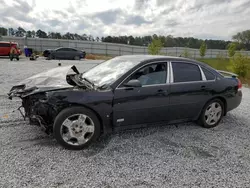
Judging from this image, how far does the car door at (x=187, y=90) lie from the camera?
3223 millimetres

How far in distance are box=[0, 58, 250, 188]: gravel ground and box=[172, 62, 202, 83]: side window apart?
107 centimetres

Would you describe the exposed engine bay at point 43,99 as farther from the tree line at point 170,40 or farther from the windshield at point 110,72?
the tree line at point 170,40

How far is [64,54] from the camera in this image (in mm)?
20109

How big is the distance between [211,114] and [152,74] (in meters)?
1.68

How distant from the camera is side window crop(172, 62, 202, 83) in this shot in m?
3.29

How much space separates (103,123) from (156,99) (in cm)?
103

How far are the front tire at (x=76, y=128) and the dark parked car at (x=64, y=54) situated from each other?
19.0 meters

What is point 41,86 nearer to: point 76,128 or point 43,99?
point 43,99

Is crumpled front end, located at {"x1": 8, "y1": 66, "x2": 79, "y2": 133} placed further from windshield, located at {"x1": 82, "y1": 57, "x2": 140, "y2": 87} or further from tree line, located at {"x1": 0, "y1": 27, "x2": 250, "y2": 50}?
tree line, located at {"x1": 0, "y1": 27, "x2": 250, "y2": 50}

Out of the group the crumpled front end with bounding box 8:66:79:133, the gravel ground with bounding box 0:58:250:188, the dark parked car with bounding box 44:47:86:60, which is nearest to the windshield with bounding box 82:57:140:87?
the crumpled front end with bounding box 8:66:79:133

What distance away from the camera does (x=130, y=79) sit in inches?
113

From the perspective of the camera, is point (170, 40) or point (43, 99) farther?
point (170, 40)

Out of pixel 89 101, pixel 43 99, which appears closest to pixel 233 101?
pixel 89 101

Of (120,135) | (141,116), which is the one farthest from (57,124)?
(141,116)
